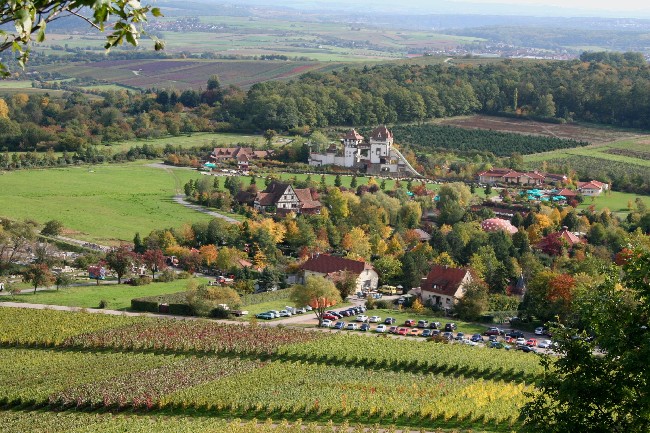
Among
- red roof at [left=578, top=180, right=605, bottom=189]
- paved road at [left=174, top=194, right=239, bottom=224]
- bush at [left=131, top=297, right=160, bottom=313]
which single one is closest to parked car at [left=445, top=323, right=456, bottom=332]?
bush at [left=131, top=297, right=160, bottom=313]

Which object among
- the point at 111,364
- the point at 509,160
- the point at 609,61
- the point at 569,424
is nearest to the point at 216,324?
the point at 111,364

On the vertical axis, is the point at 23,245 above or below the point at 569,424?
below

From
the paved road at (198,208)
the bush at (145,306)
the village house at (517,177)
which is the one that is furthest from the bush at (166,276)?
the village house at (517,177)

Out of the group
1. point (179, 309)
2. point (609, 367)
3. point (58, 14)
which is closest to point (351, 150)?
point (179, 309)

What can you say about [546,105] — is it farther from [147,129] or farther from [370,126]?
[147,129]

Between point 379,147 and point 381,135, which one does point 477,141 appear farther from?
point 379,147

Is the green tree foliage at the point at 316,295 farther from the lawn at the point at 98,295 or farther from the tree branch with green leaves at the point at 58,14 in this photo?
the tree branch with green leaves at the point at 58,14

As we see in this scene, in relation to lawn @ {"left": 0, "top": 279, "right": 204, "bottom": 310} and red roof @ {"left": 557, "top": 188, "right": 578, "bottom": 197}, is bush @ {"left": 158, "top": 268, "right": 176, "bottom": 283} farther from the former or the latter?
red roof @ {"left": 557, "top": 188, "right": 578, "bottom": 197}
